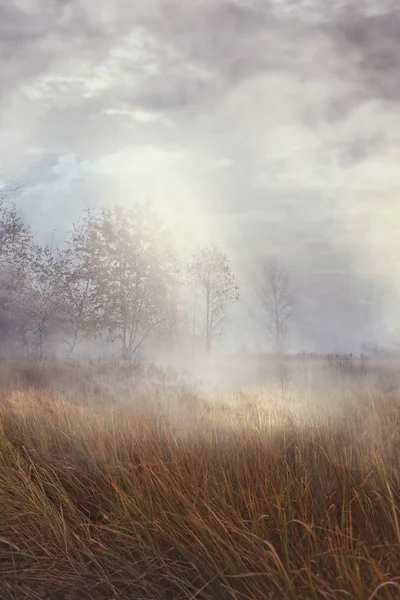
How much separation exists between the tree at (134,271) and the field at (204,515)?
41.4 feet

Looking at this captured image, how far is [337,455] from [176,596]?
225cm

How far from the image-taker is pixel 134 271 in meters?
19.5

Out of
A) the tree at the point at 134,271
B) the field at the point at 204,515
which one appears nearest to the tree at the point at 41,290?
the tree at the point at 134,271

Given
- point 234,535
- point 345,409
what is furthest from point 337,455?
point 345,409

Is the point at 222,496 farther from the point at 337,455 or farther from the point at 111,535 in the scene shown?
the point at 337,455

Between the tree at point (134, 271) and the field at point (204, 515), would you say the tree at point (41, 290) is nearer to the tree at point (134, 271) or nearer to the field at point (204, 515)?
the tree at point (134, 271)

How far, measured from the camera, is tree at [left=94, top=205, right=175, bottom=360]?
19.4 m

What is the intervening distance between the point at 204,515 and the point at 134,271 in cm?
1618

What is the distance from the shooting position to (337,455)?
4.86 metres

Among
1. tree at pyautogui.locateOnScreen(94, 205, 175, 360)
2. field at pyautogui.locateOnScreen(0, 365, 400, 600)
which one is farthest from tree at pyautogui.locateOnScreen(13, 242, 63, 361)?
field at pyautogui.locateOnScreen(0, 365, 400, 600)

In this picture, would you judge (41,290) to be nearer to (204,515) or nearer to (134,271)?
(134,271)

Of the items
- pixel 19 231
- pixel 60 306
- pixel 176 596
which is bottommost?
pixel 176 596

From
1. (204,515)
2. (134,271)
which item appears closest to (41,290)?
(134,271)

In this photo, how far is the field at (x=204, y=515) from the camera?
2.88m
